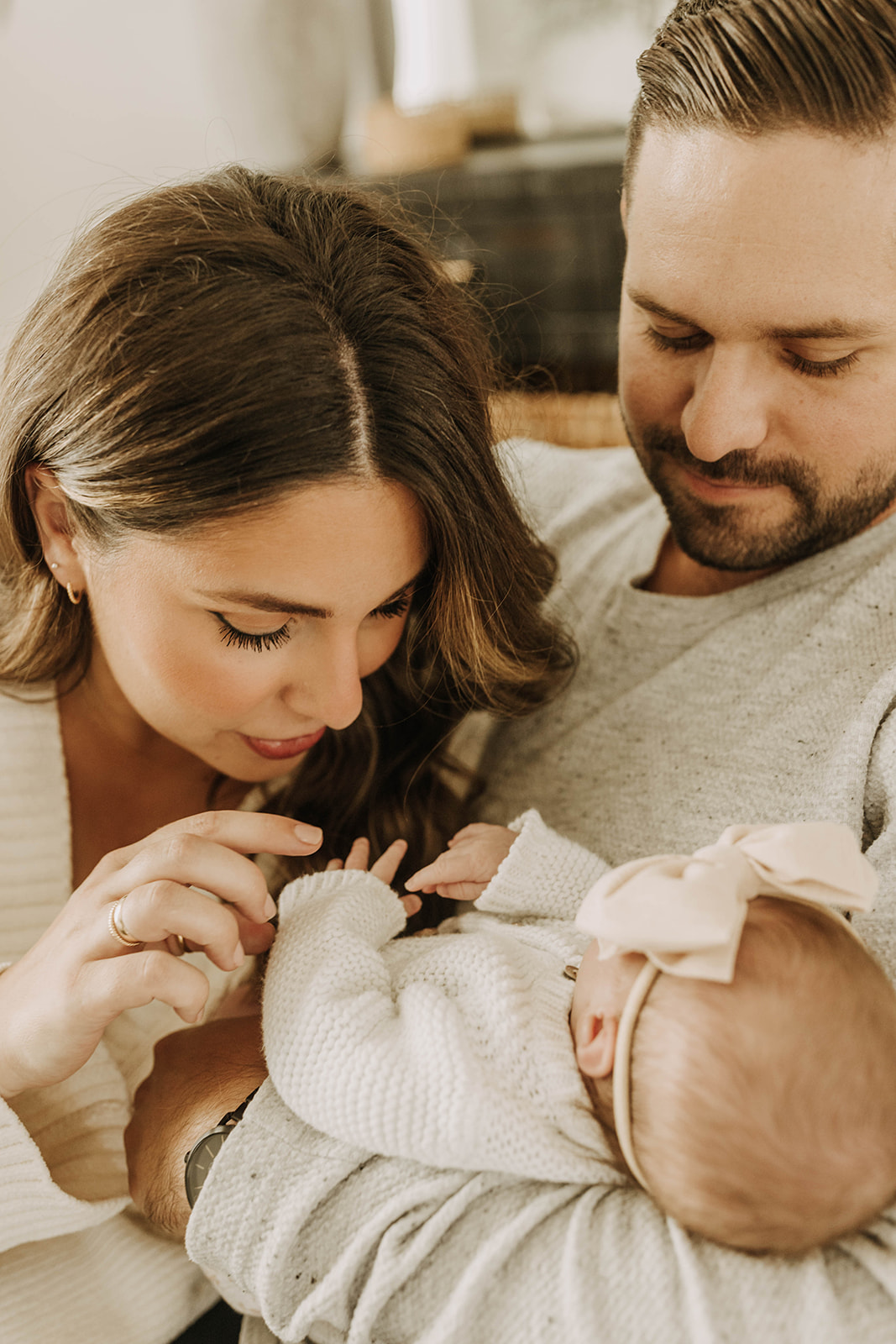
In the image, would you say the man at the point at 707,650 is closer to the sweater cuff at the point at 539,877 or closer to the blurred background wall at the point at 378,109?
the sweater cuff at the point at 539,877

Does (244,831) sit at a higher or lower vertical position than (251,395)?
lower

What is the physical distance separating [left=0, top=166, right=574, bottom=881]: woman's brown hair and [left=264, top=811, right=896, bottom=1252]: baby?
420 millimetres

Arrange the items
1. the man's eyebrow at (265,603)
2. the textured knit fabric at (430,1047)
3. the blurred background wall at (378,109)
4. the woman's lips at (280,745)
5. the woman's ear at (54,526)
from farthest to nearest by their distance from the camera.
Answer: the blurred background wall at (378,109) → the woman's lips at (280,745) → the woman's ear at (54,526) → the man's eyebrow at (265,603) → the textured knit fabric at (430,1047)

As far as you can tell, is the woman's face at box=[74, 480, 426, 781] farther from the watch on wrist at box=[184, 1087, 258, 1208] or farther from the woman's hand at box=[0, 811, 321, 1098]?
the watch on wrist at box=[184, 1087, 258, 1208]

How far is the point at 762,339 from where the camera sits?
3.71 ft

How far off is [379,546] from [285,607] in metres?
0.11

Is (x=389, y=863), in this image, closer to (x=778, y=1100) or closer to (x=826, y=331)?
(x=778, y=1100)

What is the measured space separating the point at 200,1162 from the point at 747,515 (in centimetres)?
92

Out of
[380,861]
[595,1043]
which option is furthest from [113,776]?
[595,1043]

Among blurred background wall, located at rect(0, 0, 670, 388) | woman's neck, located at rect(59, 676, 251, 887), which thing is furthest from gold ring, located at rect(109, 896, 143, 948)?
blurred background wall, located at rect(0, 0, 670, 388)

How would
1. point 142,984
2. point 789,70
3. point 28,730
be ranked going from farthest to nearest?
point 28,730
point 789,70
point 142,984

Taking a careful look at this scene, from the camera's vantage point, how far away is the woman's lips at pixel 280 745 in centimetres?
122

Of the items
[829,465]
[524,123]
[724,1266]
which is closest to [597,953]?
[724,1266]

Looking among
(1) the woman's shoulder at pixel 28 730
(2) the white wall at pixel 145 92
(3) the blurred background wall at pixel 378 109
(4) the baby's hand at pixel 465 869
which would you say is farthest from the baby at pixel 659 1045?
(2) the white wall at pixel 145 92
